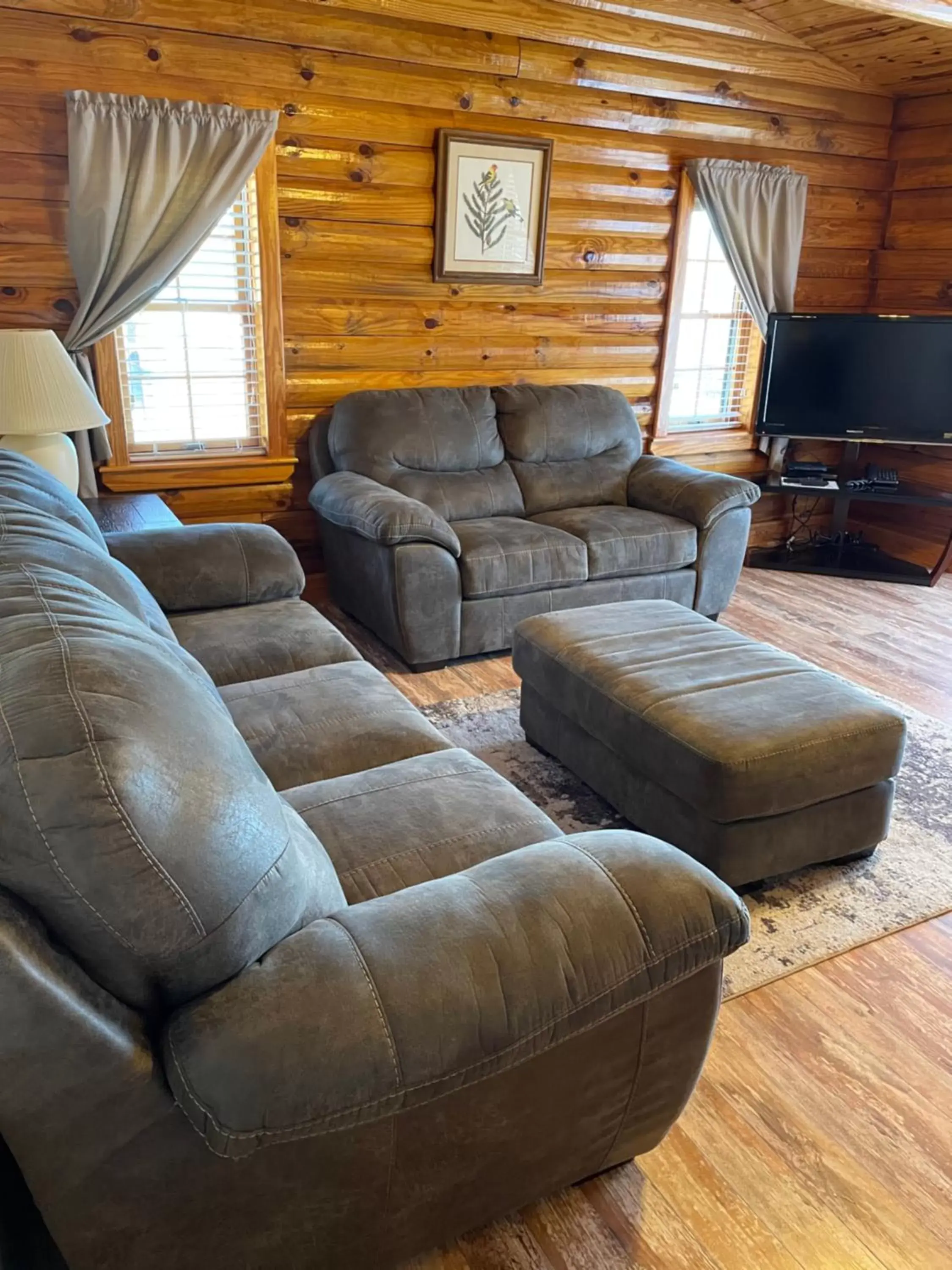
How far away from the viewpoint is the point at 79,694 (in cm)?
94

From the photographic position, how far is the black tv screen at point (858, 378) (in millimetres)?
4602

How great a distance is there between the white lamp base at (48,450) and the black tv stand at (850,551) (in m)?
3.48

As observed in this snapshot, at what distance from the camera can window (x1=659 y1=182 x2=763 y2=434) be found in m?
4.74

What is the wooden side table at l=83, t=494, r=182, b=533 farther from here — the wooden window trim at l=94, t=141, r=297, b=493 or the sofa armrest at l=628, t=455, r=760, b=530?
the sofa armrest at l=628, t=455, r=760, b=530

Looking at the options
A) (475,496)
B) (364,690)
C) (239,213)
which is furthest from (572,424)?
(364,690)

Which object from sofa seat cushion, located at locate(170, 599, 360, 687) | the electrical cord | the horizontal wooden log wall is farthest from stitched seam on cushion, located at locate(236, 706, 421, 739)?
the horizontal wooden log wall

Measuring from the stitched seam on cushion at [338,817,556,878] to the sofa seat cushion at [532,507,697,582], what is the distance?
2.20 m

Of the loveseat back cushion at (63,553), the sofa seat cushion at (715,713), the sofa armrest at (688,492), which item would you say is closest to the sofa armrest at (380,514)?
the sofa seat cushion at (715,713)

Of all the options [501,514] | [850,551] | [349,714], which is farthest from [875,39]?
[349,714]

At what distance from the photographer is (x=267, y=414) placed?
152 inches

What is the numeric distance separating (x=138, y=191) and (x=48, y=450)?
1.12 metres

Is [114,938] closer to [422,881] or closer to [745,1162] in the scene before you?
[422,881]

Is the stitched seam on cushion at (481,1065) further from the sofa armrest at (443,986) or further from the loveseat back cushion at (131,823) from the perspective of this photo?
the loveseat back cushion at (131,823)

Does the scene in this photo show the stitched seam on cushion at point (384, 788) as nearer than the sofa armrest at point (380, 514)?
Yes
